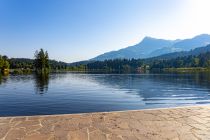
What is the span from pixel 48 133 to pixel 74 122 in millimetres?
1545

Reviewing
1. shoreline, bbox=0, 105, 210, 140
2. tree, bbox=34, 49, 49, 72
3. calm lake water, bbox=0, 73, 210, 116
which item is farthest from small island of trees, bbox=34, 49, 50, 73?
shoreline, bbox=0, 105, 210, 140

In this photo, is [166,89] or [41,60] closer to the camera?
[166,89]

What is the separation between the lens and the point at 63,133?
8.21 metres


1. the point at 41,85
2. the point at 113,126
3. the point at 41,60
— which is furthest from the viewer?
the point at 41,60

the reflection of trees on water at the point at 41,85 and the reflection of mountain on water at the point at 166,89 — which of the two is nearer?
the reflection of mountain on water at the point at 166,89

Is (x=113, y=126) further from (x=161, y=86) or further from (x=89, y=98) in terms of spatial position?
(x=161, y=86)

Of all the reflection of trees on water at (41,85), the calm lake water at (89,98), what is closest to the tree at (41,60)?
the reflection of trees on water at (41,85)

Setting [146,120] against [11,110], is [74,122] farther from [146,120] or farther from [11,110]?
[11,110]

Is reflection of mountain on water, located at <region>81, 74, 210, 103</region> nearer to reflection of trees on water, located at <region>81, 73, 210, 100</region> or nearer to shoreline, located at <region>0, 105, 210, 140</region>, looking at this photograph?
reflection of trees on water, located at <region>81, 73, 210, 100</region>

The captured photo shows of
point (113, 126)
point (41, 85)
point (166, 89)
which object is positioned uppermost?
point (113, 126)

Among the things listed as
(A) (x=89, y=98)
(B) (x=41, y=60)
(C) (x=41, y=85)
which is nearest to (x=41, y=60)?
(B) (x=41, y=60)

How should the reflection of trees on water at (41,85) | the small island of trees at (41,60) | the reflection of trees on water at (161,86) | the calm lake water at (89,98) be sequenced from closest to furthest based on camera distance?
the calm lake water at (89,98) < the reflection of trees on water at (161,86) < the reflection of trees on water at (41,85) < the small island of trees at (41,60)

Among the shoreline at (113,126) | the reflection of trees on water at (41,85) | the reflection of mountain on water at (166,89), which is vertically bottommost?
the reflection of mountain on water at (166,89)

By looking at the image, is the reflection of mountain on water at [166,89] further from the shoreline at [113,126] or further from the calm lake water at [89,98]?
the shoreline at [113,126]
